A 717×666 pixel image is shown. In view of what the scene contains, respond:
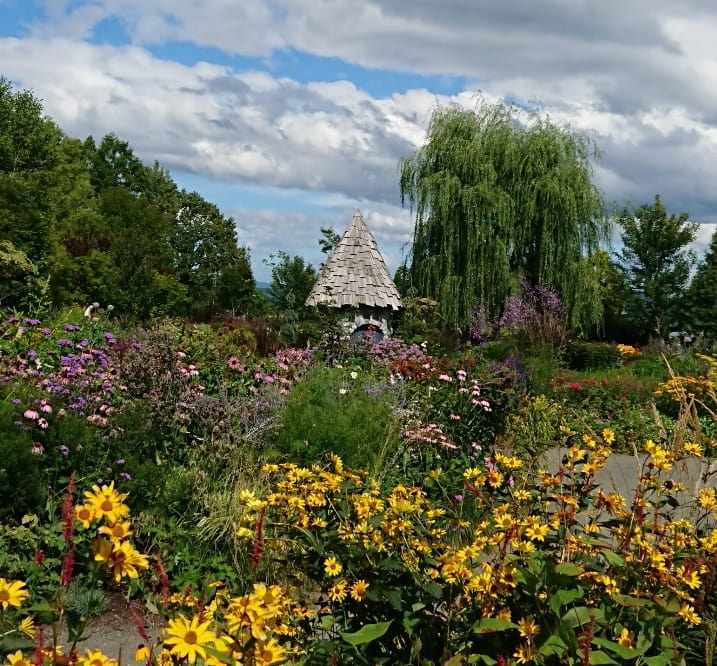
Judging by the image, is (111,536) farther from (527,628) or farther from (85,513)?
(527,628)

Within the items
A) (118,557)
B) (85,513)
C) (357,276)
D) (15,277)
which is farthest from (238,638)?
(357,276)

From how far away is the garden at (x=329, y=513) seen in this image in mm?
2227

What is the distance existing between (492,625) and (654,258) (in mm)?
26066

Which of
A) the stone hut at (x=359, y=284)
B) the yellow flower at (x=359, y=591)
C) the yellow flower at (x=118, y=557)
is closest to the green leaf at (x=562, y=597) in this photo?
the yellow flower at (x=359, y=591)

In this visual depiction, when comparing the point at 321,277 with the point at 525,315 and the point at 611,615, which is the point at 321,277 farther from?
the point at 611,615

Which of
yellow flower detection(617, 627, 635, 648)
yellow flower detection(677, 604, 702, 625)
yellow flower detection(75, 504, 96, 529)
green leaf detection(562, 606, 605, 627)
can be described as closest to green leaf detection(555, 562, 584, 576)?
green leaf detection(562, 606, 605, 627)

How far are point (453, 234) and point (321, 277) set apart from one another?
5.75m

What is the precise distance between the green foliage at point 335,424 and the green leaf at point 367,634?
3.12m

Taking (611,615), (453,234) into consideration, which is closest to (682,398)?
(611,615)

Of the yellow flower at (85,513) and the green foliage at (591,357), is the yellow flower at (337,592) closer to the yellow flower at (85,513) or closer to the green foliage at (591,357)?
the yellow flower at (85,513)

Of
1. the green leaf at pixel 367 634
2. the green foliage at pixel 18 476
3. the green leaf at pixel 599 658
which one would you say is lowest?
the green foliage at pixel 18 476

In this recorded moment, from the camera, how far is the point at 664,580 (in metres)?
2.51

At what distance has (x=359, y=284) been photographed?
13.2m

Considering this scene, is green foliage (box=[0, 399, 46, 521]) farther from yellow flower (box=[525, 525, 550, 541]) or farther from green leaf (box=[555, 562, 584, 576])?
green leaf (box=[555, 562, 584, 576])
